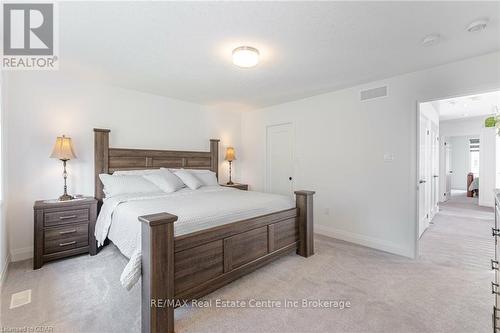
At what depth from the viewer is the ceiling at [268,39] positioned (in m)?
1.78

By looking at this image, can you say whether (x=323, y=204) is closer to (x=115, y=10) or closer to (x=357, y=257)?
(x=357, y=257)

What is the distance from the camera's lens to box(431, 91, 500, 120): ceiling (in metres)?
4.39

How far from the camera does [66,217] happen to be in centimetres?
285

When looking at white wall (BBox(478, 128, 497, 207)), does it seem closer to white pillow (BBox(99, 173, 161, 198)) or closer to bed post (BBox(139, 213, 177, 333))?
bed post (BBox(139, 213, 177, 333))

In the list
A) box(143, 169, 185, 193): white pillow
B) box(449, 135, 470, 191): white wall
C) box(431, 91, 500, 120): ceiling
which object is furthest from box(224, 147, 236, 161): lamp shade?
box(449, 135, 470, 191): white wall

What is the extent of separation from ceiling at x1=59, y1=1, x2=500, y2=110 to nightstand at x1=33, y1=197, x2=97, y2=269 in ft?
5.76

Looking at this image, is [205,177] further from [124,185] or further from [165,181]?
[124,185]

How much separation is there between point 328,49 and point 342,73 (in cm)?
78

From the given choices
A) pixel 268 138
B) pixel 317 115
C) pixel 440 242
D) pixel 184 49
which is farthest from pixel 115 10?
pixel 440 242

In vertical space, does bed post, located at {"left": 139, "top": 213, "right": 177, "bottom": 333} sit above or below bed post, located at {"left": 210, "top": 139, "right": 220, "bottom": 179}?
below

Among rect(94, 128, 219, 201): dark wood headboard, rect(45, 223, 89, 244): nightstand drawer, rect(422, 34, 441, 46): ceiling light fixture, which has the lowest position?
rect(45, 223, 89, 244): nightstand drawer

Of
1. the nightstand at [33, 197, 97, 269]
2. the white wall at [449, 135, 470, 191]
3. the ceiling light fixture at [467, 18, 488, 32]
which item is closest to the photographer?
the ceiling light fixture at [467, 18, 488, 32]

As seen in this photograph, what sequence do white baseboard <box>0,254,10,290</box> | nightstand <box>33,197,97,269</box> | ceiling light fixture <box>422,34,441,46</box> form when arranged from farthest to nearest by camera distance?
nightstand <box>33,197,97,269</box>, white baseboard <box>0,254,10,290</box>, ceiling light fixture <box>422,34,441,46</box>

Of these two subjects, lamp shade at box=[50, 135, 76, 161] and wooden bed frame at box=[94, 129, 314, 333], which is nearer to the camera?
wooden bed frame at box=[94, 129, 314, 333]
